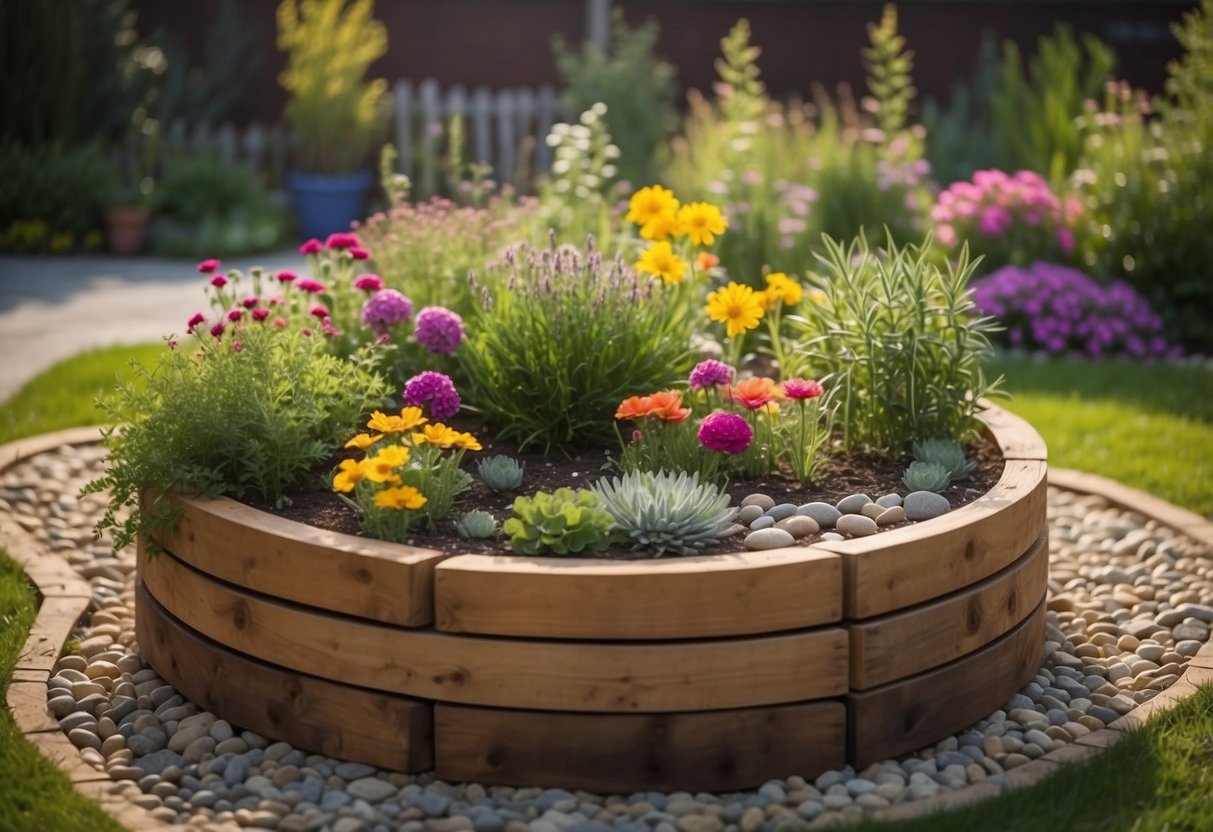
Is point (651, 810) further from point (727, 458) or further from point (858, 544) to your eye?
point (727, 458)

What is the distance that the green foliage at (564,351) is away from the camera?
4.36 metres

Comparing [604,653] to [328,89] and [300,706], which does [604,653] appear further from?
[328,89]

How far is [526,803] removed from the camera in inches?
125

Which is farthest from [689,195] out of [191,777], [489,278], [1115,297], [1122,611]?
[191,777]

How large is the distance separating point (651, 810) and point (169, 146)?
401 inches

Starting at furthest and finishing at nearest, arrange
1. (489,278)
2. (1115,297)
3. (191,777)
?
1. (1115,297)
2. (489,278)
3. (191,777)

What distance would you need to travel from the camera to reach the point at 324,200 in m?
11.8

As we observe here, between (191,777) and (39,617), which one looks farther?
(39,617)

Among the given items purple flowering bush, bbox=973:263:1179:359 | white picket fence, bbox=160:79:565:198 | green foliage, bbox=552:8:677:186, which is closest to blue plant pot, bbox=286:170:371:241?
white picket fence, bbox=160:79:565:198

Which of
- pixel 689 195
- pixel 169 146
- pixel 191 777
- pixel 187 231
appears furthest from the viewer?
pixel 169 146

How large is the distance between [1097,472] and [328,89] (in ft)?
26.0

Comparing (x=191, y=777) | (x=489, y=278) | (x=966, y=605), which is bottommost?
(x=191, y=777)

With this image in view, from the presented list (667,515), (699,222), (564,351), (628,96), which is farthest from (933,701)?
(628,96)

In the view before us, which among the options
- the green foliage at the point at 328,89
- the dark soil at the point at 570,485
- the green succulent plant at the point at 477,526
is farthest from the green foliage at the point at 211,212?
the green succulent plant at the point at 477,526
